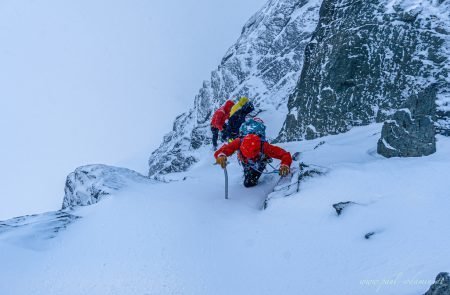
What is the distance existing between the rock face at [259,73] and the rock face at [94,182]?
2040 cm

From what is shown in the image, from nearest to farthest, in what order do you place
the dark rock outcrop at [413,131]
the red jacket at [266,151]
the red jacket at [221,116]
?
the dark rock outcrop at [413,131], the red jacket at [266,151], the red jacket at [221,116]

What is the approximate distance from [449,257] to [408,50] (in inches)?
475

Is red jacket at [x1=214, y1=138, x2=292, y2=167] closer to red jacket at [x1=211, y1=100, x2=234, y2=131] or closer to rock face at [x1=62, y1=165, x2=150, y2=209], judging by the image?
rock face at [x1=62, y1=165, x2=150, y2=209]

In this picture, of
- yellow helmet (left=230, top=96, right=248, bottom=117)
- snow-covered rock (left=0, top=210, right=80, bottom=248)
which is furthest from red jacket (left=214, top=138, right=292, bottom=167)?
yellow helmet (left=230, top=96, right=248, bottom=117)

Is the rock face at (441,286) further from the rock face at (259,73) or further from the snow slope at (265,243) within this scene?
the rock face at (259,73)

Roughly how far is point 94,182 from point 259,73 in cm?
4832

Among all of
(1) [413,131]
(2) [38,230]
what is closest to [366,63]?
(1) [413,131]

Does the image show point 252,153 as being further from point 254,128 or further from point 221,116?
point 221,116

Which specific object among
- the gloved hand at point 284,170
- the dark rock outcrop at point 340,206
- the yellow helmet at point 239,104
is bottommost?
the dark rock outcrop at point 340,206

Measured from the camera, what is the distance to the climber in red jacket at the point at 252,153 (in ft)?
31.7

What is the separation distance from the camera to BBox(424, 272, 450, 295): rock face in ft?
12.4

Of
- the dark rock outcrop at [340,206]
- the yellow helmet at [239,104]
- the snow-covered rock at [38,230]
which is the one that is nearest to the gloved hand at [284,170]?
the dark rock outcrop at [340,206]

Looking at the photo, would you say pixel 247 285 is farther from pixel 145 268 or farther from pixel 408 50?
pixel 408 50

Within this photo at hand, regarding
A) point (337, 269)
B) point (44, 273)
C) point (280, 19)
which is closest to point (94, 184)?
point (44, 273)
